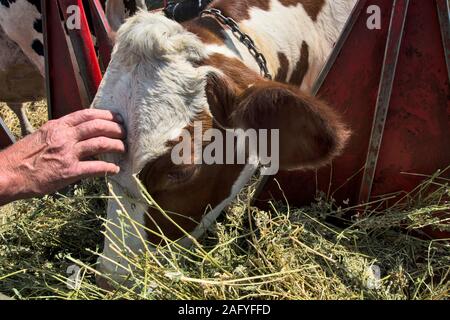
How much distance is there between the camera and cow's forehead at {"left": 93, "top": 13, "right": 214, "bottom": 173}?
176cm

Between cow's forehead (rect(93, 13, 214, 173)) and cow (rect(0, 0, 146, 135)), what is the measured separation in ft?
3.76

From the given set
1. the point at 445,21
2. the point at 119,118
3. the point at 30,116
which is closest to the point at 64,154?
the point at 119,118

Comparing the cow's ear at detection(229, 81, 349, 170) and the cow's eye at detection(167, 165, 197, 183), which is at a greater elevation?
the cow's ear at detection(229, 81, 349, 170)

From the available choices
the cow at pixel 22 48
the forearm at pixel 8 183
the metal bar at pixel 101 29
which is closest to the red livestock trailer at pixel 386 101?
the forearm at pixel 8 183

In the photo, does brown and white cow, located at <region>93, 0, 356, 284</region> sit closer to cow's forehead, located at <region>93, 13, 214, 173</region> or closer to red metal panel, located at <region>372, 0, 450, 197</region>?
cow's forehead, located at <region>93, 13, 214, 173</region>

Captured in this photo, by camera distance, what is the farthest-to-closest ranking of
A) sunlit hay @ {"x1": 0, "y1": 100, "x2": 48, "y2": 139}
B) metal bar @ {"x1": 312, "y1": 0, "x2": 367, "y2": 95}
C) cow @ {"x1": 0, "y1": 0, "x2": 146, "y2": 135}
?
sunlit hay @ {"x1": 0, "y1": 100, "x2": 48, "y2": 139} → cow @ {"x1": 0, "y1": 0, "x2": 146, "y2": 135} → metal bar @ {"x1": 312, "y1": 0, "x2": 367, "y2": 95}

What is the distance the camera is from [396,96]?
81.7 inches

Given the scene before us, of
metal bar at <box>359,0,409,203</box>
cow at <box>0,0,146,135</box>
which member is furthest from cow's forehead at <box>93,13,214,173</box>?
cow at <box>0,0,146,135</box>

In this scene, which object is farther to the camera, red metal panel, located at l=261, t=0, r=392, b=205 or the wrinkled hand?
red metal panel, located at l=261, t=0, r=392, b=205

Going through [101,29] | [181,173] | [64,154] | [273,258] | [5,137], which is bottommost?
[273,258]

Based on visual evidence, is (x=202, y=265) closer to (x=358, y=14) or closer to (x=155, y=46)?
(x=155, y=46)

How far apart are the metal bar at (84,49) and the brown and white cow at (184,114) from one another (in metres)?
0.89

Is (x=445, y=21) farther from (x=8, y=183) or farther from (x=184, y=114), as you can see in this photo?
(x=8, y=183)

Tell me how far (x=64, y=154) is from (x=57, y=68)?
132 centimetres
